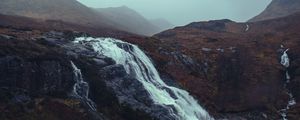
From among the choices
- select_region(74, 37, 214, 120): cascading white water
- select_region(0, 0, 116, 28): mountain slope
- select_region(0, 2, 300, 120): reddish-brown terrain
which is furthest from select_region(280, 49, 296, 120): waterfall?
select_region(0, 0, 116, 28): mountain slope

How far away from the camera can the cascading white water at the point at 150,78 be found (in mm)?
50628

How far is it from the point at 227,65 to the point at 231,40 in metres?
17.0

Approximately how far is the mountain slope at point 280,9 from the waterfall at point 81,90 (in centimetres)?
12493

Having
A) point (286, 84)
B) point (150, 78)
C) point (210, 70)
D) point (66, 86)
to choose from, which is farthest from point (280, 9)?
point (66, 86)

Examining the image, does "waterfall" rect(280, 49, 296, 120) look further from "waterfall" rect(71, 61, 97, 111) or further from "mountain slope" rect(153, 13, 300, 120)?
"waterfall" rect(71, 61, 97, 111)

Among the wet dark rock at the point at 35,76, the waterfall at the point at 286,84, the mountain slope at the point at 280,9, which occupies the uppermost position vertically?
the mountain slope at the point at 280,9

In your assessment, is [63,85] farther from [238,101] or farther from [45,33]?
[238,101]

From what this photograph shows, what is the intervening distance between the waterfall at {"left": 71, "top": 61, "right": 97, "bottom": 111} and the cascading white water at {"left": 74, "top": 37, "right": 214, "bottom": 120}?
6.94 meters

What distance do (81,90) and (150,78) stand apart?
12.7 metres

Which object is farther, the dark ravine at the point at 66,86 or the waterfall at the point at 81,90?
the waterfall at the point at 81,90

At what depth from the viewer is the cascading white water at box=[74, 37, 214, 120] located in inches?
1993

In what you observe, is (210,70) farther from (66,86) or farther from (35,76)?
(35,76)

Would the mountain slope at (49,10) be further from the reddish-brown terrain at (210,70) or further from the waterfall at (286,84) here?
the waterfall at (286,84)

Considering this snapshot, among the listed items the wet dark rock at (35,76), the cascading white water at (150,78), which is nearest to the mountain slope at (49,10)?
the cascading white water at (150,78)
